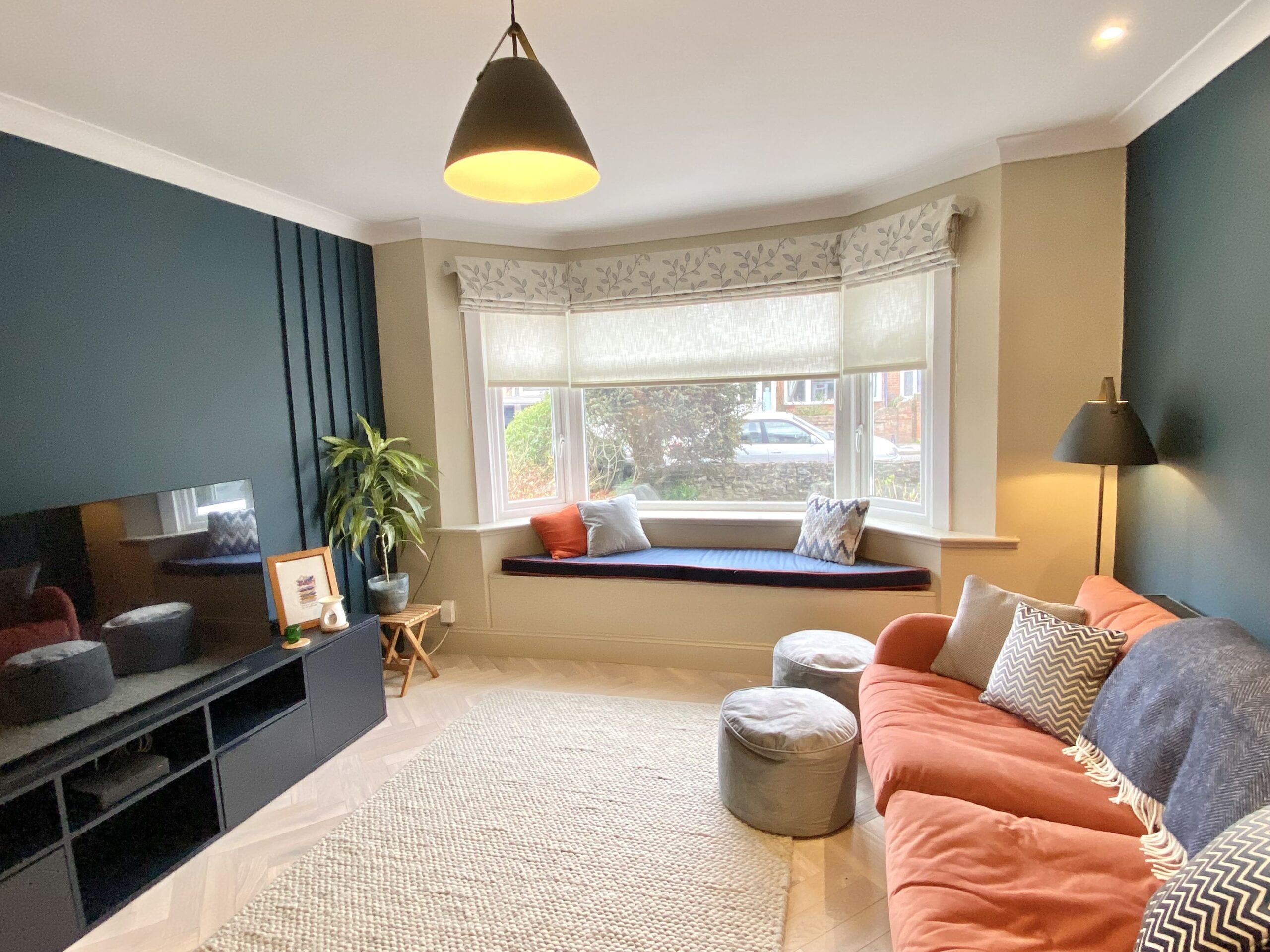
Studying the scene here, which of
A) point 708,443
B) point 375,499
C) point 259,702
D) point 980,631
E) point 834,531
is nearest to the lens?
point 980,631

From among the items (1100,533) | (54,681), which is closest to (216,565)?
(54,681)

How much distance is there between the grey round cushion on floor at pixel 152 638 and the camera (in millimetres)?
2039

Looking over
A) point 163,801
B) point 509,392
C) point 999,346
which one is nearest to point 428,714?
point 163,801

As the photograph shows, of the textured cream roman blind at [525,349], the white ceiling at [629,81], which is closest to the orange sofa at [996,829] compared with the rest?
the white ceiling at [629,81]

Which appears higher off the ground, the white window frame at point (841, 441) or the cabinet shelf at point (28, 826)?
the white window frame at point (841, 441)

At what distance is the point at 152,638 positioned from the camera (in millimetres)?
2139

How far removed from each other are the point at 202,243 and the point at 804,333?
9.69 ft

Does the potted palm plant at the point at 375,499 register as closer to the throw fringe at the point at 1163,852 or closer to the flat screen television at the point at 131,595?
the flat screen television at the point at 131,595

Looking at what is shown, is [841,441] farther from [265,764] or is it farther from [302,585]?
[265,764]

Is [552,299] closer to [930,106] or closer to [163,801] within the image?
[930,106]

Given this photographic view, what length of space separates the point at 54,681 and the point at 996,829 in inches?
100

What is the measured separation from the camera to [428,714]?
308 cm

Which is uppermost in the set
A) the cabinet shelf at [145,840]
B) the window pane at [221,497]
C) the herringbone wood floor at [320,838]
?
the window pane at [221,497]

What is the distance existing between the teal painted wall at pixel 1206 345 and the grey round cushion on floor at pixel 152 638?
3.41 meters
